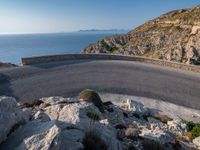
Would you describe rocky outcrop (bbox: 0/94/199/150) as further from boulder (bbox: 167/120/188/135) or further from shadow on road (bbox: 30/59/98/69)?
shadow on road (bbox: 30/59/98/69)

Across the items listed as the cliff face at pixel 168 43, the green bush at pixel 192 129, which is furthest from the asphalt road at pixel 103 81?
the cliff face at pixel 168 43

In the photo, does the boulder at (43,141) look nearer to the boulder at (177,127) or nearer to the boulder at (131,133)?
the boulder at (131,133)

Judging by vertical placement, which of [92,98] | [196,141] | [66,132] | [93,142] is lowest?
[196,141]

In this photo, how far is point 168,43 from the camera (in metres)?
72.8

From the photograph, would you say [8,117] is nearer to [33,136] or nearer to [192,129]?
[33,136]

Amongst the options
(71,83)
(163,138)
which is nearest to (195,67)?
(71,83)

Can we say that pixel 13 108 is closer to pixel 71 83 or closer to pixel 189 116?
pixel 189 116

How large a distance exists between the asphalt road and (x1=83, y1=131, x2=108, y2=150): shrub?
1578 centimetres

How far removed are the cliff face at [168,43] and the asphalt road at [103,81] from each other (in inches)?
735

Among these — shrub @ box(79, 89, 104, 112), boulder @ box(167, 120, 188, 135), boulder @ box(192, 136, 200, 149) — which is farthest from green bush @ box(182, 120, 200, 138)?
shrub @ box(79, 89, 104, 112)

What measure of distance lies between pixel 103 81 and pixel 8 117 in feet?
69.0

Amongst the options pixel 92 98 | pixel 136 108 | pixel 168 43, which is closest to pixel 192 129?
pixel 136 108

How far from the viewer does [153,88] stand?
29.3 metres

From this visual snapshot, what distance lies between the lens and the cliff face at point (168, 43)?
182ft
